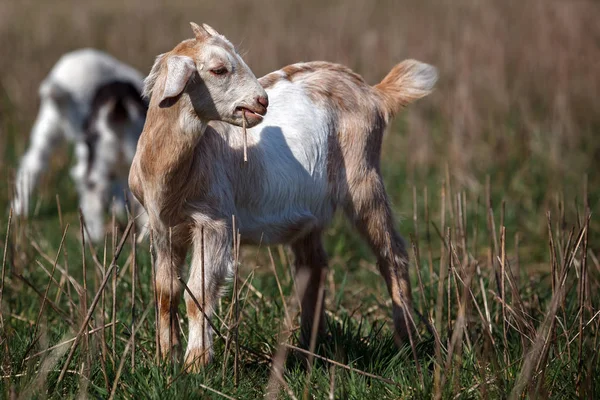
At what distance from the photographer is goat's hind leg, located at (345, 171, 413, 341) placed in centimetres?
403

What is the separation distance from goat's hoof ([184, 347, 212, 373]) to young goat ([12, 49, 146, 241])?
3.90 metres

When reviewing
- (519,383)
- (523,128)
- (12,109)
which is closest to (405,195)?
(523,128)

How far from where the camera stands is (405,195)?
23.3ft

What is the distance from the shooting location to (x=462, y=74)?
26.6ft

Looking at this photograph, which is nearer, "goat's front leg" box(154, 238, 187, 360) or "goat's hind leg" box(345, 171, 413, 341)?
"goat's front leg" box(154, 238, 187, 360)

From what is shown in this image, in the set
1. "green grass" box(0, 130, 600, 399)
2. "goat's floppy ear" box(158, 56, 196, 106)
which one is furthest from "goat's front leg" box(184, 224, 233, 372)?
"goat's floppy ear" box(158, 56, 196, 106)

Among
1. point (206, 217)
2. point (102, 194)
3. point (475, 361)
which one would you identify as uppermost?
point (206, 217)

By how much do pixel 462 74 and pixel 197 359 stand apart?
549 cm

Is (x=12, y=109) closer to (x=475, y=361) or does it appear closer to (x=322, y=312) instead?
(x=322, y=312)

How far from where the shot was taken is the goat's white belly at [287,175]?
12.4 feet

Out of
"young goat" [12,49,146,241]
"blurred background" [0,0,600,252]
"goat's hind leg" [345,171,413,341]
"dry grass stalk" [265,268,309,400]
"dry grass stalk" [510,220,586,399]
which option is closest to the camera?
"dry grass stalk" [265,268,309,400]

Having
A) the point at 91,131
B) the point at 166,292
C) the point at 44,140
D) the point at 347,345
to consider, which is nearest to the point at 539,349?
the point at 347,345

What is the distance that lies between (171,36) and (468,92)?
4652mm

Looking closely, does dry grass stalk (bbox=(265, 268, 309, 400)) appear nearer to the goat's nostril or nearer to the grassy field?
the grassy field
